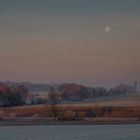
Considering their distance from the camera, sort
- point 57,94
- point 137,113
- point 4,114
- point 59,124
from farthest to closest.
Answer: point 57,94, point 137,113, point 4,114, point 59,124

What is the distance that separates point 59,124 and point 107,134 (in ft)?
36.6

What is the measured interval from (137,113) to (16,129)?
16.0 metres

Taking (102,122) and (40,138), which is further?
(102,122)

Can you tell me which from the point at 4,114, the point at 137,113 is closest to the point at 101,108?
the point at 137,113

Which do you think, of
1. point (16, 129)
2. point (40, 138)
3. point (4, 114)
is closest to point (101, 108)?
point (4, 114)

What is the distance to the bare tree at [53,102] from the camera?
65562 millimetres

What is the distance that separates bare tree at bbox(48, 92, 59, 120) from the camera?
65.6 meters

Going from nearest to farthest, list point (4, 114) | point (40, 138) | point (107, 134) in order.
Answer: point (40, 138), point (107, 134), point (4, 114)

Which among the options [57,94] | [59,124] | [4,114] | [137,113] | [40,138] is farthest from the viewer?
[57,94]

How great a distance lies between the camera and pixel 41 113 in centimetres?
6562

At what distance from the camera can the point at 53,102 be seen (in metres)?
68.9

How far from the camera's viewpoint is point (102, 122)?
63.0 m

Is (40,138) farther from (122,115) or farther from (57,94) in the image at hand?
(57,94)

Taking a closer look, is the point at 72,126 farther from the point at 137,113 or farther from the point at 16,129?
the point at 137,113
